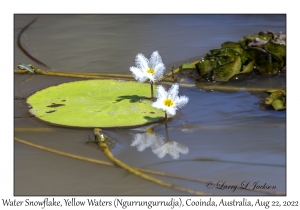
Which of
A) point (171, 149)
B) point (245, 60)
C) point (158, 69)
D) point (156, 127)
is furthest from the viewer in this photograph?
point (245, 60)

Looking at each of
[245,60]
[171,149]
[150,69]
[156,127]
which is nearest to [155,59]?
[150,69]

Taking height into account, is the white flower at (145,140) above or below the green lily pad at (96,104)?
below

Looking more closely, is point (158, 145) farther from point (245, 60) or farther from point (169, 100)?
point (245, 60)

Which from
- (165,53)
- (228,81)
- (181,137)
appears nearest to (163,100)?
(181,137)

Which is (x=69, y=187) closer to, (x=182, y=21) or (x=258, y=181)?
(x=258, y=181)

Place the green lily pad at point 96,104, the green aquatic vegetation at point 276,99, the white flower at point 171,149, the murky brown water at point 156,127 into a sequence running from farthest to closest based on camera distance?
the green aquatic vegetation at point 276,99
the green lily pad at point 96,104
the white flower at point 171,149
the murky brown water at point 156,127

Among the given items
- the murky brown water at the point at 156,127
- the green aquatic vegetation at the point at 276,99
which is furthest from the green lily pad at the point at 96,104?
the green aquatic vegetation at the point at 276,99

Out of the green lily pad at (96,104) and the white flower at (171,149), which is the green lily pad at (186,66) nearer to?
the green lily pad at (96,104)
